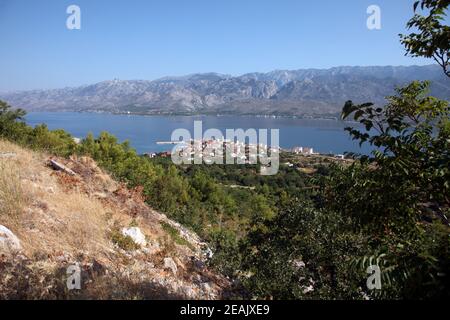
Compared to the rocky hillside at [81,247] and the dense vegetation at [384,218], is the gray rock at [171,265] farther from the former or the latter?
the dense vegetation at [384,218]

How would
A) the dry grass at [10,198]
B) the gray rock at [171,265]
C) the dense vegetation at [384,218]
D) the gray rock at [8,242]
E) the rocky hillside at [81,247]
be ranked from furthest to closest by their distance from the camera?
the gray rock at [171,265] < the dry grass at [10,198] < the gray rock at [8,242] < the rocky hillside at [81,247] < the dense vegetation at [384,218]

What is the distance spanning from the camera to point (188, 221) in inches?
543

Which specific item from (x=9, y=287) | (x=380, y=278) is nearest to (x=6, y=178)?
(x=9, y=287)

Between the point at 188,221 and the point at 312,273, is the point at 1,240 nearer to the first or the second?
the point at 312,273

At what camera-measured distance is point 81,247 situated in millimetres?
5227

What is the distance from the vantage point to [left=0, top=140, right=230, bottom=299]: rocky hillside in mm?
3861

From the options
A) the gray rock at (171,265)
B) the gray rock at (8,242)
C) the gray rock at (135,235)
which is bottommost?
the gray rock at (171,265)

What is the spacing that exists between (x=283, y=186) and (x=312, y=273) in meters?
38.0

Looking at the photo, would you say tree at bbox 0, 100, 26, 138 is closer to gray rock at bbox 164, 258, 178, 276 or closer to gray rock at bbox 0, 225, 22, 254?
gray rock at bbox 0, 225, 22, 254

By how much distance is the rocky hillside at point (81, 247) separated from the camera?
12.7ft

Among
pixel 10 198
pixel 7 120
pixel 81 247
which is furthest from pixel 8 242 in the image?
pixel 7 120

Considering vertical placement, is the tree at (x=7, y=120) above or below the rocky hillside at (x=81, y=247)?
above

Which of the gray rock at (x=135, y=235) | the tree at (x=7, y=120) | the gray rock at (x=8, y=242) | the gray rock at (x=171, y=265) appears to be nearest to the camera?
the gray rock at (x=8, y=242)

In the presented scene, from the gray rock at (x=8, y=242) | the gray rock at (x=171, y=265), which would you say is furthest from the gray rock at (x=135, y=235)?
the gray rock at (x=8, y=242)
